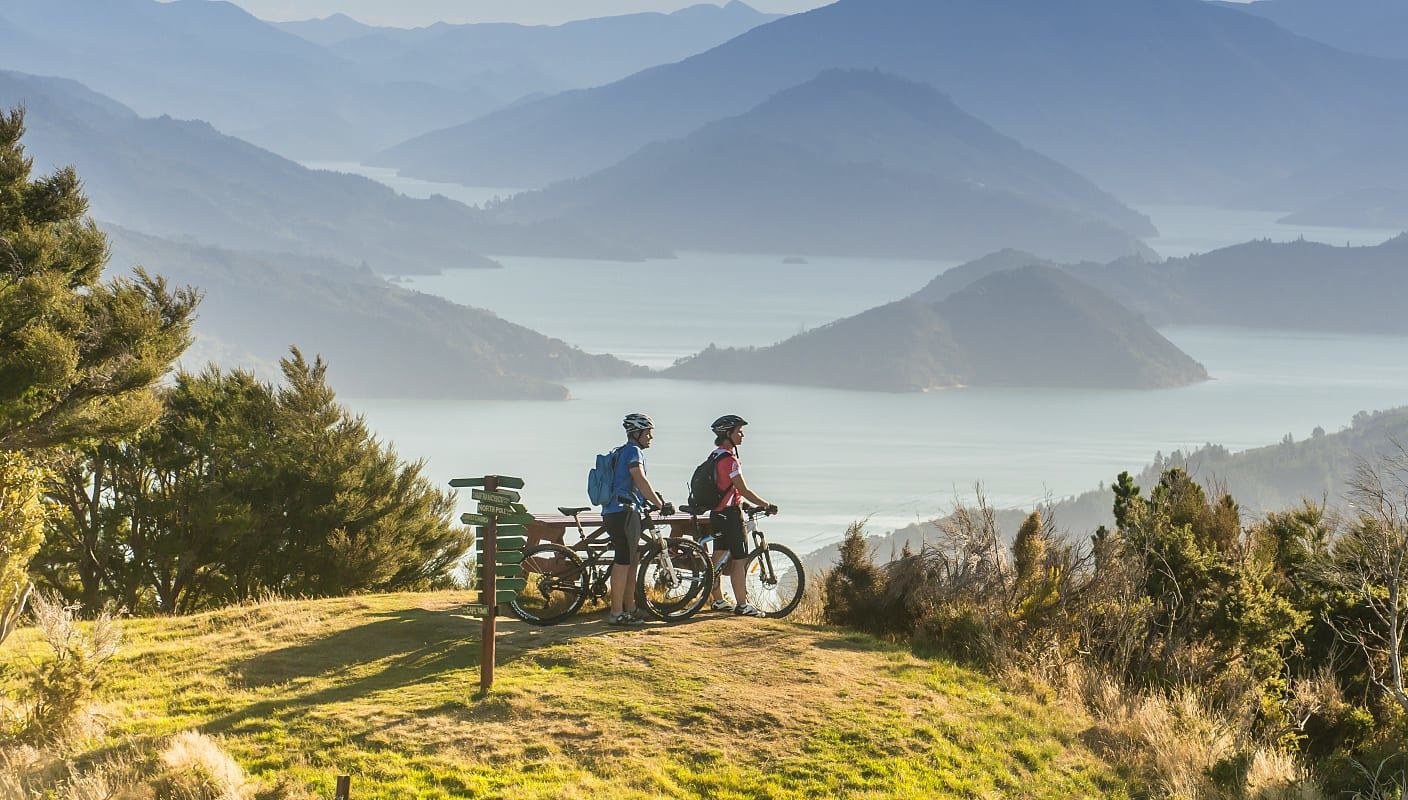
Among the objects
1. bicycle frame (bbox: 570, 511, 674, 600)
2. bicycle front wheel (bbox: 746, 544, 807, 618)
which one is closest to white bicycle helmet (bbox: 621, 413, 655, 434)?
bicycle frame (bbox: 570, 511, 674, 600)

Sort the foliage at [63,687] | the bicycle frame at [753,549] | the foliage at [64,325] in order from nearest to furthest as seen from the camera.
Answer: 1. the foliage at [63,687]
2. the bicycle frame at [753,549]
3. the foliage at [64,325]

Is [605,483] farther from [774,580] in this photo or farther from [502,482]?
[774,580]

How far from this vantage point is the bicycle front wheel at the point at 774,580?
509 inches

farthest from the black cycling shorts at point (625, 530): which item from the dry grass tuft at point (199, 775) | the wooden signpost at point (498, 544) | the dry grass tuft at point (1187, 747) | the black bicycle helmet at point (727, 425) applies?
the dry grass tuft at point (1187, 747)

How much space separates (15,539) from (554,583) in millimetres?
4868

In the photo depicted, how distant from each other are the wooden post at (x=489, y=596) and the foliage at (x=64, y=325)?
1400 centimetres

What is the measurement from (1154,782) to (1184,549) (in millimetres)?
4159

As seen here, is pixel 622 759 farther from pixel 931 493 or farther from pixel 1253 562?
pixel 931 493

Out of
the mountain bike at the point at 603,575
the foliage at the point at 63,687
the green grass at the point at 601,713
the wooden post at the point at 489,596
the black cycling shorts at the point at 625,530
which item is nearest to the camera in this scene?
the green grass at the point at 601,713

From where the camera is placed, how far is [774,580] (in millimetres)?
13016

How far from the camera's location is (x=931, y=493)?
18588cm

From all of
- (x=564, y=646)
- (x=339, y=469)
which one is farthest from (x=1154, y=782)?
(x=339, y=469)

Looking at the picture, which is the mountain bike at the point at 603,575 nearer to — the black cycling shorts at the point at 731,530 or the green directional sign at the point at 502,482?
the black cycling shorts at the point at 731,530

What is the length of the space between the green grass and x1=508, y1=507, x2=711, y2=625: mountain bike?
0.29 metres
